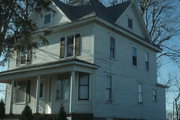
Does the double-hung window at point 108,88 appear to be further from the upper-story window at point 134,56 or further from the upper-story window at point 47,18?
the upper-story window at point 47,18

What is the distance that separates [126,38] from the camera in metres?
20.7

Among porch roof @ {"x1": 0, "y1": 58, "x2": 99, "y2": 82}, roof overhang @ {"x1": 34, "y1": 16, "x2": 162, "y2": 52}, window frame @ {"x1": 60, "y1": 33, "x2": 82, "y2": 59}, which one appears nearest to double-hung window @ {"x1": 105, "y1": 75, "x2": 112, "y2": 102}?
porch roof @ {"x1": 0, "y1": 58, "x2": 99, "y2": 82}

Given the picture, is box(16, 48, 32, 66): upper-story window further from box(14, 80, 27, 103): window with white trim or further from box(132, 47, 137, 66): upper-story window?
box(132, 47, 137, 66): upper-story window

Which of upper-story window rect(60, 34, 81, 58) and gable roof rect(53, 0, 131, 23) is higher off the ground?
gable roof rect(53, 0, 131, 23)

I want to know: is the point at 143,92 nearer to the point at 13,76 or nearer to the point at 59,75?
the point at 59,75

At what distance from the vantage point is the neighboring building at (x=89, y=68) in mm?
16672

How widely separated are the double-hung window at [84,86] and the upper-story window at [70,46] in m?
1.90

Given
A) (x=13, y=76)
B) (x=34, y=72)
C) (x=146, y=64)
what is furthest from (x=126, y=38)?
(x=13, y=76)

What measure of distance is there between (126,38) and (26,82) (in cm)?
898

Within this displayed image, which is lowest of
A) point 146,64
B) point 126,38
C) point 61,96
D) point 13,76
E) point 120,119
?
point 120,119

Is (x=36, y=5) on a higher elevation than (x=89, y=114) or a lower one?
higher

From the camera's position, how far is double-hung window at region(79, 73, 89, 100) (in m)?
16.7

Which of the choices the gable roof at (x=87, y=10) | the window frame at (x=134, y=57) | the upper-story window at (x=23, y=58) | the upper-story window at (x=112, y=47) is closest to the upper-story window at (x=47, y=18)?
the gable roof at (x=87, y=10)

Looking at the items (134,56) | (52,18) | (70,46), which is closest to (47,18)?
(52,18)
